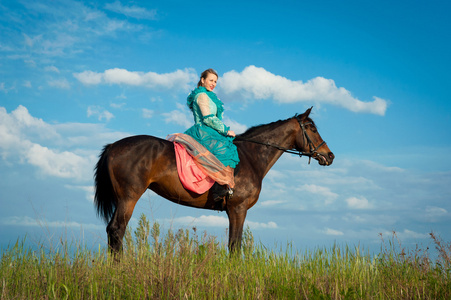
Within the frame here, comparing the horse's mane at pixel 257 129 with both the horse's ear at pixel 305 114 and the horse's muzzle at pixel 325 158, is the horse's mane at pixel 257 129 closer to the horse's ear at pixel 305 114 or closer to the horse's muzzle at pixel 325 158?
the horse's ear at pixel 305 114

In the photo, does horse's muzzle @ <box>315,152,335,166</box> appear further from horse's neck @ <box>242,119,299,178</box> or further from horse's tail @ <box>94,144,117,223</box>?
horse's tail @ <box>94,144,117,223</box>

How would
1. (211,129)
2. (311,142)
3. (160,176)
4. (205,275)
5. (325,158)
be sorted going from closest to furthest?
1. (205,275)
2. (160,176)
3. (211,129)
4. (311,142)
5. (325,158)

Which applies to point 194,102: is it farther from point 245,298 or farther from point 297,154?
point 245,298

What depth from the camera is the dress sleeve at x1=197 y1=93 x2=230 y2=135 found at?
7586 millimetres

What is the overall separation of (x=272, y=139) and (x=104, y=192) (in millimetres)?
3508

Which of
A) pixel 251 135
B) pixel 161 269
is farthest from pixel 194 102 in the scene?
pixel 161 269

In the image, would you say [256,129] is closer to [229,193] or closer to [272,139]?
[272,139]

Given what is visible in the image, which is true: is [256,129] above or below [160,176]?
above

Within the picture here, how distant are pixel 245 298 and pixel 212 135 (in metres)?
3.54

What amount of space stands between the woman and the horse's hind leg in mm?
1583

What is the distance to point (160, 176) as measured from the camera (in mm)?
7270

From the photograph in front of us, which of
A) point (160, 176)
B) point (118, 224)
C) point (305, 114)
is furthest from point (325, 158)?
point (118, 224)

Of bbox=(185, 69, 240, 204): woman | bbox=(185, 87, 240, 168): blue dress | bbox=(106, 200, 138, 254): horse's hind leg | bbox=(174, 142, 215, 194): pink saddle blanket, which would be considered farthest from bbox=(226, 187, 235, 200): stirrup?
bbox=(106, 200, 138, 254): horse's hind leg

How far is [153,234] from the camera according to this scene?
17.4ft
